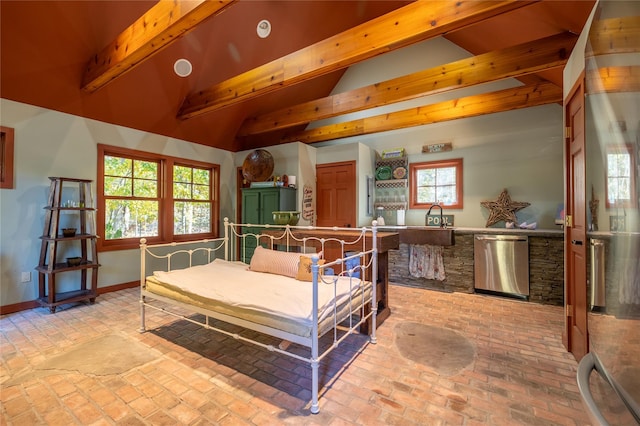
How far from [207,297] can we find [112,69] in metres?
2.55

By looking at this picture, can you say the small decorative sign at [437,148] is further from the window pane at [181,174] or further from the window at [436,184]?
the window pane at [181,174]

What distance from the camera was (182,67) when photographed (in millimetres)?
3584

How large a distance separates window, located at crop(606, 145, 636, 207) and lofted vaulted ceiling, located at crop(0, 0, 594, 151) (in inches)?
56.3

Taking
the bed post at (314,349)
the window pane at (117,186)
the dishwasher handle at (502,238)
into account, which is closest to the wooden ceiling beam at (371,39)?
the bed post at (314,349)

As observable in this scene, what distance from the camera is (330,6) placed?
423 cm

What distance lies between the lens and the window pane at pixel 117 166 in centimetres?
Result: 381

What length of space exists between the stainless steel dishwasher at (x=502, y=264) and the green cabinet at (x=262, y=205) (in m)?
3.05

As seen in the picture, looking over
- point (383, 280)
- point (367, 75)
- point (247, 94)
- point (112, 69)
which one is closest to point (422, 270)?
point (383, 280)

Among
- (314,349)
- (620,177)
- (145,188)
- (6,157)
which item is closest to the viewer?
(620,177)

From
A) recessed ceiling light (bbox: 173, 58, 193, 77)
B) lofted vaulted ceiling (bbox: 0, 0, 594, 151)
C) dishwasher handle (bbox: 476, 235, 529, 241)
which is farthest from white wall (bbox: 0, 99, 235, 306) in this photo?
dishwasher handle (bbox: 476, 235, 529, 241)

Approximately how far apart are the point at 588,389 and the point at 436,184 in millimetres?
4217

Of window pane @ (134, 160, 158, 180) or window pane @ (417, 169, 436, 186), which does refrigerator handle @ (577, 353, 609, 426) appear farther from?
window pane @ (134, 160, 158, 180)

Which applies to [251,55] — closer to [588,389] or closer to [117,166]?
[117,166]

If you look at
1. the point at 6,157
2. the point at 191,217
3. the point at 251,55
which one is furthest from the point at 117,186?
the point at 251,55
